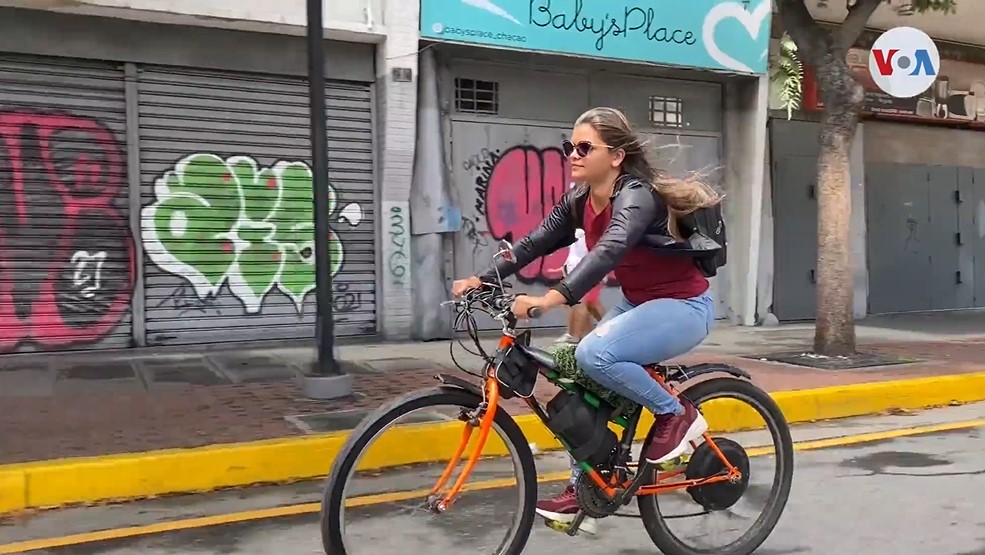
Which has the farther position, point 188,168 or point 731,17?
point 731,17

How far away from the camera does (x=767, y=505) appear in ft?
13.3

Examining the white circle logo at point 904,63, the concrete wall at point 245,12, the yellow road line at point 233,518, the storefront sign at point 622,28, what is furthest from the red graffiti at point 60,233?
the white circle logo at point 904,63

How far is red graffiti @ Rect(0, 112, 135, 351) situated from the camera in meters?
8.66

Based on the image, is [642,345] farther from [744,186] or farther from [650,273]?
[744,186]

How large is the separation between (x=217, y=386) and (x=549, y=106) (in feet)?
19.3

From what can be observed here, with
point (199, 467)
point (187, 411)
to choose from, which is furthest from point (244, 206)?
point (199, 467)

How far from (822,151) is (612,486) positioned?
6.56 m

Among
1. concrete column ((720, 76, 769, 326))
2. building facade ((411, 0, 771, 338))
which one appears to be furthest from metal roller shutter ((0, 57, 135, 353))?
concrete column ((720, 76, 769, 326))

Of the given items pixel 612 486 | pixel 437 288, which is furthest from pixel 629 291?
pixel 437 288

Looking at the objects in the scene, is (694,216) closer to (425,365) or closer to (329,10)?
(425,365)

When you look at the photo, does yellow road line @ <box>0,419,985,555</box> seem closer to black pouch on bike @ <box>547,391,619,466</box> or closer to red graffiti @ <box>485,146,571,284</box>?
black pouch on bike @ <box>547,391,619,466</box>

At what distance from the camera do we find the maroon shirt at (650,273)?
3504 mm

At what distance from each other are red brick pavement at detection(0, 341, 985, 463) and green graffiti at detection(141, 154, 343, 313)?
96.3 inches

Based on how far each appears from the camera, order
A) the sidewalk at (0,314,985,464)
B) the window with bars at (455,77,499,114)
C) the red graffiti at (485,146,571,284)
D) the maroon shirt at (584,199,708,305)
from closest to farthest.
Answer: the maroon shirt at (584,199,708,305), the sidewalk at (0,314,985,464), the window with bars at (455,77,499,114), the red graffiti at (485,146,571,284)
